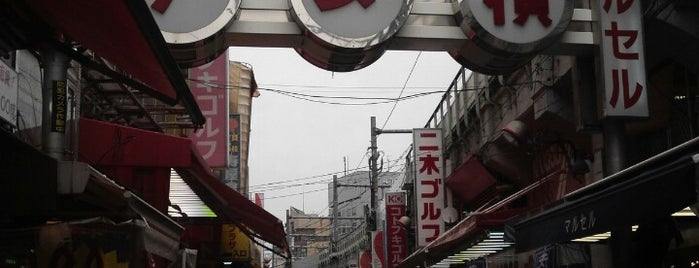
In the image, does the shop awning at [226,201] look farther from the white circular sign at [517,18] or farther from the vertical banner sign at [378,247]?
the vertical banner sign at [378,247]

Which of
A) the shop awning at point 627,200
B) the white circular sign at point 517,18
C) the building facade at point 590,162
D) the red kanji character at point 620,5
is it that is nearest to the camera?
the shop awning at point 627,200

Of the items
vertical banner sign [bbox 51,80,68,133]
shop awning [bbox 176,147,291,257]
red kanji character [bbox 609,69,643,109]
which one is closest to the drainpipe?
vertical banner sign [bbox 51,80,68,133]

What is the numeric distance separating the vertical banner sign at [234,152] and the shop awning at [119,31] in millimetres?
16008

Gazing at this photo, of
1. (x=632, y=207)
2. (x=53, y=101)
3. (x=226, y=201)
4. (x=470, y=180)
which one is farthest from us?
(x=470, y=180)

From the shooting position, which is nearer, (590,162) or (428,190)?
(590,162)

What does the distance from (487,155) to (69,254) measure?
1405 cm

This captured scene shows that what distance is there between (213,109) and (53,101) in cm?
1151

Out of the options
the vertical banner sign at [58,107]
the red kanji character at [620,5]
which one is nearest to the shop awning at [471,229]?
the red kanji character at [620,5]

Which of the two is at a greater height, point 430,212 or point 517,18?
point 517,18

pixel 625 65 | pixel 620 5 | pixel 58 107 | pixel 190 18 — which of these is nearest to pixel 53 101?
pixel 58 107

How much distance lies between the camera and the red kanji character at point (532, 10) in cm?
1095

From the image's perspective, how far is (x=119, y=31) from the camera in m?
5.38

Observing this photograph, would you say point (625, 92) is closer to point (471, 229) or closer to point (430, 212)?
point (471, 229)

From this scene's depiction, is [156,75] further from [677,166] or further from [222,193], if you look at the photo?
[222,193]
